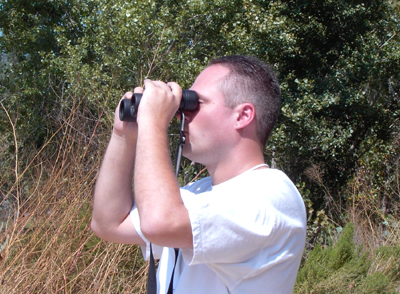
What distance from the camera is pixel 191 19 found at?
5.94m

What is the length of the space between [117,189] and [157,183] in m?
0.49

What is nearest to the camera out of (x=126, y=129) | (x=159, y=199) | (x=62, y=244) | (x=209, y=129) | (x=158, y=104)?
(x=159, y=199)

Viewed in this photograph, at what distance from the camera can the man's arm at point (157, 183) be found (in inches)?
40.7

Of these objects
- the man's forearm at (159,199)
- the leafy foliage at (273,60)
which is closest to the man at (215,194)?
the man's forearm at (159,199)

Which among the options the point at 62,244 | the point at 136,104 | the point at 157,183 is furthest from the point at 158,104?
the point at 62,244

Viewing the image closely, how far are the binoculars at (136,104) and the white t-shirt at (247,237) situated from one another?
0.90ft

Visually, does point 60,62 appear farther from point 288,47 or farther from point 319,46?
point 319,46

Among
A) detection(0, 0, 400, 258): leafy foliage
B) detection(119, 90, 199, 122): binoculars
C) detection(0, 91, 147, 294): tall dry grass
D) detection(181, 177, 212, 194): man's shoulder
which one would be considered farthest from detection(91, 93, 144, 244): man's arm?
detection(0, 0, 400, 258): leafy foliage

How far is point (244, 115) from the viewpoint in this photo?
1.36 meters

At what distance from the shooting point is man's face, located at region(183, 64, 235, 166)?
1341 millimetres

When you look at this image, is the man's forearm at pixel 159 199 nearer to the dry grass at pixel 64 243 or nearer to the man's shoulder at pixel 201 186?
the man's shoulder at pixel 201 186

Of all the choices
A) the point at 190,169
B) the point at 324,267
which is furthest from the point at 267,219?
the point at 190,169

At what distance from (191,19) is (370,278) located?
409 cm

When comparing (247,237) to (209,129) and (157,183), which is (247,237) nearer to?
(157,183)
